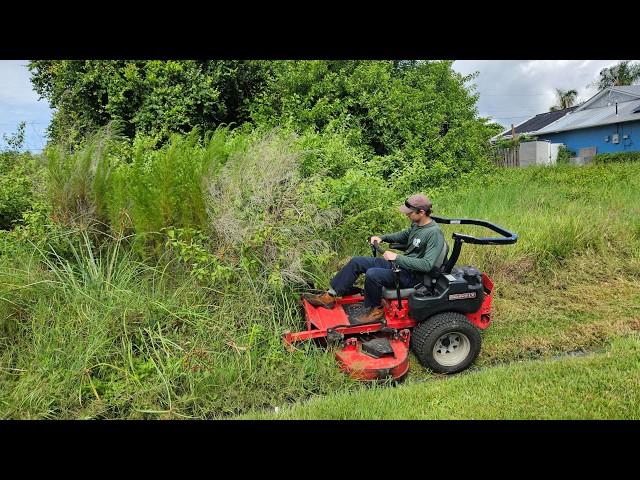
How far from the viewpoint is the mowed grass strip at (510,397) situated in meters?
3.62

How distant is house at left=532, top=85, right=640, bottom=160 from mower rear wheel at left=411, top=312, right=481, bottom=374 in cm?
3102

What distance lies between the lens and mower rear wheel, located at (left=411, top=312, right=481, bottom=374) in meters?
4.59

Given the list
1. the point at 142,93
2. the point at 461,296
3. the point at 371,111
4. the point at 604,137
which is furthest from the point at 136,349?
the point at 604,137

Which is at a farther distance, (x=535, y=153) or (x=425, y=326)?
(x=535, y=153)

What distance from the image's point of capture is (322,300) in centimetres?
511

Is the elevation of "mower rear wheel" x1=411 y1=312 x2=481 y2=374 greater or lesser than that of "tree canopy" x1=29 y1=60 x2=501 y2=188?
lesser

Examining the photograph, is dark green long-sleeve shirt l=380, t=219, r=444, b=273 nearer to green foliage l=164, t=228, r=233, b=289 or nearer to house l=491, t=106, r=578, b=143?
green foliage l=164, t=228, r=233, b=289

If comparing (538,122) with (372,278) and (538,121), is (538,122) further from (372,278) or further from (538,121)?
(372,278)

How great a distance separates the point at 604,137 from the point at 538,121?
13988 mm

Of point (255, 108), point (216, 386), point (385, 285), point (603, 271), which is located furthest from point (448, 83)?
point (216, 386)

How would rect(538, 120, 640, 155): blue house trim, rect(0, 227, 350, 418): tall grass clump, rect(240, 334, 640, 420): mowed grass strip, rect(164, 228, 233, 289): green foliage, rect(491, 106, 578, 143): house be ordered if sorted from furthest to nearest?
rect(491, 106, 578, 143): house < rect(538, 120, 640, 155): blue house trim < rect(164, 228, 233, 289): green foliage < rect(0, 227, 350, 418): tall grass clump < rect(240, 334, 640, 420): mowed grass strip

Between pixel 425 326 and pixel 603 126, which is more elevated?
pixel 603 126

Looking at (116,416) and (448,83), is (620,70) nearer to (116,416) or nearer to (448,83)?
(448,83)

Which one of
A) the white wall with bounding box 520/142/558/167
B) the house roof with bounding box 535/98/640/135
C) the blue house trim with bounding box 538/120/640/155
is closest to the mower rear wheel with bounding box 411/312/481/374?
the white wall with bounding box 520/142/558/167
